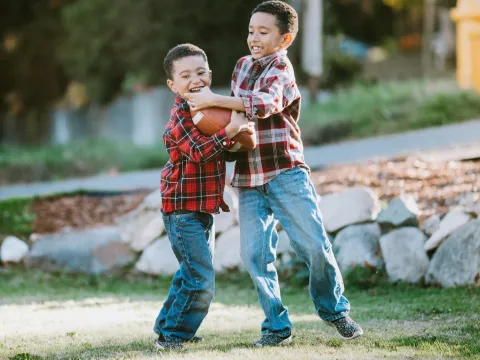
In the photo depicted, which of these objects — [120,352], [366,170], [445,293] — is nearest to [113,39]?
[366,170]

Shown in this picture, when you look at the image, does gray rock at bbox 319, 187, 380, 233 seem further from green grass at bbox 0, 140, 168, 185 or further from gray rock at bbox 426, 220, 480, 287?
green grass at bbox 0, 140, 168, 185

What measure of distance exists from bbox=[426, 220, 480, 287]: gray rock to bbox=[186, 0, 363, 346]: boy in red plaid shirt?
6.68 feet

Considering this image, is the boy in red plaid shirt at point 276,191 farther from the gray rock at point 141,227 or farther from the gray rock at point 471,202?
the gray rock at point 141,227

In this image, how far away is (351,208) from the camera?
311 inches

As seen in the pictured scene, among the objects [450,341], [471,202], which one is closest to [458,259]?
[471,202]

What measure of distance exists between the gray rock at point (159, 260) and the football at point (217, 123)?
3.96 m

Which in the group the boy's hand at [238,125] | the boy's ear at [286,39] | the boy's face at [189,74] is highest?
the boy's ear at [286,39]

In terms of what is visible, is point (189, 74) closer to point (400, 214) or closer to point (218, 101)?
point (218, 101)

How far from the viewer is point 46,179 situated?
52.2 ft

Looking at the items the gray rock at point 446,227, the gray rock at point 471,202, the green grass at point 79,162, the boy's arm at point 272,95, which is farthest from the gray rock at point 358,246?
the green grass at point 79,162

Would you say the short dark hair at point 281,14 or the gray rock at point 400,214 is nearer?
the short dark hair at point 281,14

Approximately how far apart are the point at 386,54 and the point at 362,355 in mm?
30600

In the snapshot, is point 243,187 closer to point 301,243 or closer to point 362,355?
point 301,243

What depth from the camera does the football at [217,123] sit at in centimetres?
472
